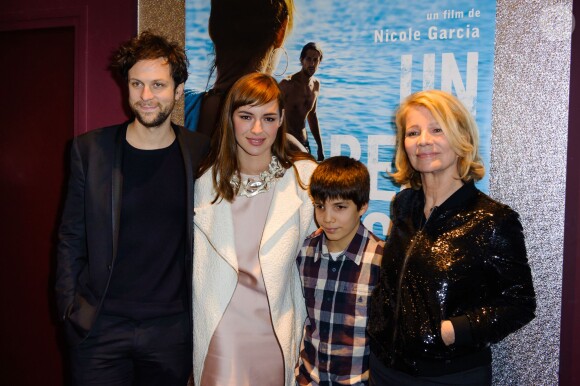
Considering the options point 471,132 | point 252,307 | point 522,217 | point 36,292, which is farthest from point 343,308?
point 36,292

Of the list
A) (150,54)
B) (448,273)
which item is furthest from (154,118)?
(448,273)

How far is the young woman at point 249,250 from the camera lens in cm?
212

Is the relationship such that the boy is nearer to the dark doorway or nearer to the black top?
the black top

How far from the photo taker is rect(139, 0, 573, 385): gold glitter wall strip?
237cm

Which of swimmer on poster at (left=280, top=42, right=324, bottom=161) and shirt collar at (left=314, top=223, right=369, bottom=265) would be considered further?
swimmer on poster at (left=280, top=42, right=324, bottom=161)

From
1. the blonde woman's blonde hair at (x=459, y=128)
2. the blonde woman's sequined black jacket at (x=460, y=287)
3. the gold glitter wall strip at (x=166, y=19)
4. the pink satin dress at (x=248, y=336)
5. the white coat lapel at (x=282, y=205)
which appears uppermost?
the gold glitter wall strip at (x=166, y=19)

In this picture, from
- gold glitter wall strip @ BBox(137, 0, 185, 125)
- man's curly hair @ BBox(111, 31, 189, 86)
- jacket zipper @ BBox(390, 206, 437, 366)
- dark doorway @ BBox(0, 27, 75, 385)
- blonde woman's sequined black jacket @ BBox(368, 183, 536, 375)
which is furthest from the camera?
dark doorway @ BBox(0, 27, 75, 385)

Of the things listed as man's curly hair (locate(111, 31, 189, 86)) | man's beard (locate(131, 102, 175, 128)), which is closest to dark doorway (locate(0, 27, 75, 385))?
man's curly hair (locate(111, 31, 189, 86))

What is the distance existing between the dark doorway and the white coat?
167 centimetres

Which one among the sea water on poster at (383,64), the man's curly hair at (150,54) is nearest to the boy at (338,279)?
the sea water on poster at (383,64)

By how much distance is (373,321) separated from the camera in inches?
73.5

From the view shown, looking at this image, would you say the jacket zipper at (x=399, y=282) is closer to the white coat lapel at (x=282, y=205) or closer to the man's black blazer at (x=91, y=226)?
the white coat lapel at (x=282, y=205)

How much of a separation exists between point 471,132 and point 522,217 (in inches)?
35.4

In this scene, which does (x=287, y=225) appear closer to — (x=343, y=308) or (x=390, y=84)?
(x=343, y=308)
